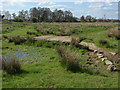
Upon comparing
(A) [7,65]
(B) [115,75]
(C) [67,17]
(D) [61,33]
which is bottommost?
(B) [115,75]

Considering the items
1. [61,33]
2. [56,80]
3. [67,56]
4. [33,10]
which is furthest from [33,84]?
[33,10]

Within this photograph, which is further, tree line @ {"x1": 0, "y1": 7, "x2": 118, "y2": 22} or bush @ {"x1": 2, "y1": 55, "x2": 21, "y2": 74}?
tree line @ {"x1": 0, "y1": 7, "x2": 118, "y2": 22}

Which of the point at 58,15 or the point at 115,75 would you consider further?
the point at 58,15

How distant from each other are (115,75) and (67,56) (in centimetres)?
226

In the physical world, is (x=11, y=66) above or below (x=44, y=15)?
below

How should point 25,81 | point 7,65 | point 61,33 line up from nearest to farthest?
point 25,81 < point 7,65 < point 61,33

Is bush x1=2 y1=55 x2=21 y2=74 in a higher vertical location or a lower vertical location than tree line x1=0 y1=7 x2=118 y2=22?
lower

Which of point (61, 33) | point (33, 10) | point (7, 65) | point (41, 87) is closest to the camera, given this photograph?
point (41, 87)

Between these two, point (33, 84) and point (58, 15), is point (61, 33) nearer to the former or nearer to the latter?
point (33, 84)

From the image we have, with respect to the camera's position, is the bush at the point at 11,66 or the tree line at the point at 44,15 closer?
the bush at the point at 11,66

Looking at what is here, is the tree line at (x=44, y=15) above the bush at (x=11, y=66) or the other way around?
above

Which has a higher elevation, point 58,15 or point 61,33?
point 58,15

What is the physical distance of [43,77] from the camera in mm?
5164

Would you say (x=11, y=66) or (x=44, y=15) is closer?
(x=11, y=66)
